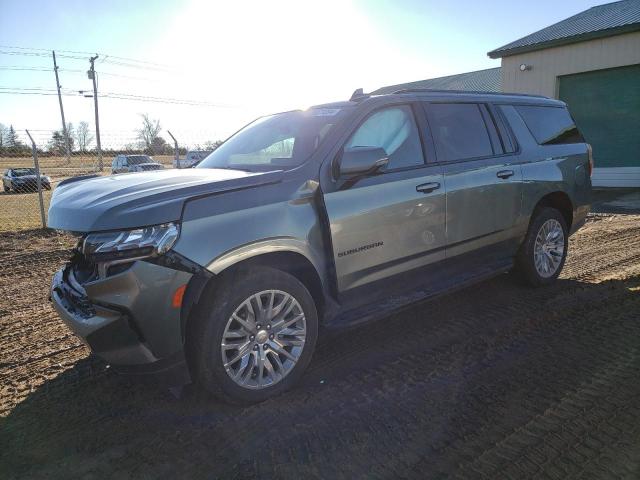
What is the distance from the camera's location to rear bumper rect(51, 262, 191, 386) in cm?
254

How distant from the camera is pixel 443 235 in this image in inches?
155

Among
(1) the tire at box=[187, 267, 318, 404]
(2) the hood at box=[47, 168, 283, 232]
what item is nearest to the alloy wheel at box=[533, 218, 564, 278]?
(1) the tire at box=[187, 267, 318, 404]

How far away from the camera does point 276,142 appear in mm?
3857

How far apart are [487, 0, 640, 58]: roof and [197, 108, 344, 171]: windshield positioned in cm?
1267

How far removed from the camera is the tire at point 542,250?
16.2 ft

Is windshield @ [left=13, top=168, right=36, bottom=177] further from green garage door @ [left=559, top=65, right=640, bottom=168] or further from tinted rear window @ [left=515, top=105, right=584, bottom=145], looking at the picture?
tinted rear window @ [left=515, top=105, right=584, bottom=145]

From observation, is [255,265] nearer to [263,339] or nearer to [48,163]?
[263,339]

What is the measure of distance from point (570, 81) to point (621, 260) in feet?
33.9

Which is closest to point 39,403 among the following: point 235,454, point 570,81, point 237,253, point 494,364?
point 235,454

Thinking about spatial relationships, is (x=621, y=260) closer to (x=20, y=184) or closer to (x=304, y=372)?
(x=304, y=372)

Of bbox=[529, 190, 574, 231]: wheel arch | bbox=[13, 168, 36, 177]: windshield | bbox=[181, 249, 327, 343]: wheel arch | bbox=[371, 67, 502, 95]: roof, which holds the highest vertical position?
bbox=[371, 67, 502, 95]: roof

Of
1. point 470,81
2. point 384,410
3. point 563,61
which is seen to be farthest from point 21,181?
point 384,410

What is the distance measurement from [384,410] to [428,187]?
1782 mm

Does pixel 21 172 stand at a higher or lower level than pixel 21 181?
higher
